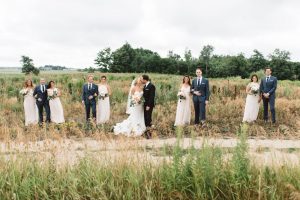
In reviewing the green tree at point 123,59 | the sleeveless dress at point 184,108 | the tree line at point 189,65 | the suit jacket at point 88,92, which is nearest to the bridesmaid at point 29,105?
the suit jacket at point 88,92

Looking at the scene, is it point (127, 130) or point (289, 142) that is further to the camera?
point (127, 130)

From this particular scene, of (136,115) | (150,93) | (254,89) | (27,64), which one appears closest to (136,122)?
(136,115)

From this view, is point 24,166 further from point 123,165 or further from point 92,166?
point 123,165

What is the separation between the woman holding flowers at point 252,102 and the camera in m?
13.8

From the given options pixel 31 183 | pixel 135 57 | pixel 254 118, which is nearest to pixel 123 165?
pixel 31 183

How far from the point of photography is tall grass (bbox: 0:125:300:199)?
4.81 metres

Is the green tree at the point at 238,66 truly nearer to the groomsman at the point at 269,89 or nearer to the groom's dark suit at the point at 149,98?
the groomsman at the point at 269,89

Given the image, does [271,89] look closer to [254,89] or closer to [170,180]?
[254,89]

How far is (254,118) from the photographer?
13844 millimetres

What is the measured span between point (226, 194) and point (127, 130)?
23.1ft

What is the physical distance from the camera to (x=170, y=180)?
4.93 meters

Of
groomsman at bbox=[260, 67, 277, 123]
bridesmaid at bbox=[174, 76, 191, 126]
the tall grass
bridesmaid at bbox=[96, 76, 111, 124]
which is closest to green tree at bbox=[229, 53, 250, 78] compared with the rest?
groomsman at bbox=[260, 67, 277, 123]

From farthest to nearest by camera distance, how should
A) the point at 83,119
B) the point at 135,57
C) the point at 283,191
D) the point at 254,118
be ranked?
the point at 135,57 → the point at 83,119 → the point at 254,118 → the point at 283,191

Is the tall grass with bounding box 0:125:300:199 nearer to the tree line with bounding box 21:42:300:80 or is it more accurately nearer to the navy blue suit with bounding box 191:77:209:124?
the navy blue suit with bounding box 191:77:209:124
